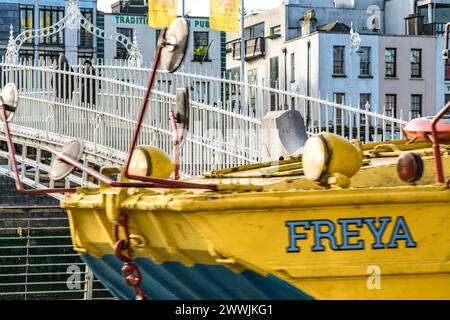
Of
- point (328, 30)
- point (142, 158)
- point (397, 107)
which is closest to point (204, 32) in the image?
point (328, 30)

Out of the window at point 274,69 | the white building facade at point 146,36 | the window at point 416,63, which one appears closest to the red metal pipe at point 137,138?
the white building facade at point 146,36

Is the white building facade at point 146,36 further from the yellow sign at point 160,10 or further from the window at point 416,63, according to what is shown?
the yellow sign at point 160,10

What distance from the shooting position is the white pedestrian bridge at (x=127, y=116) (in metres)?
17.6

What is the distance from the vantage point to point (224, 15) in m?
34.4

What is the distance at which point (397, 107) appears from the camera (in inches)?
2259

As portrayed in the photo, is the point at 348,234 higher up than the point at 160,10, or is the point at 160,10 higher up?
the point at 160,10

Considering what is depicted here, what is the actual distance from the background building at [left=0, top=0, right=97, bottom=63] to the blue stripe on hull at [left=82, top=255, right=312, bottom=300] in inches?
1863

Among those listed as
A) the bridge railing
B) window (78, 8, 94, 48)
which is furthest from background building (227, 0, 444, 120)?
the bridge railing

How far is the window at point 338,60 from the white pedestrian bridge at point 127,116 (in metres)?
31.3

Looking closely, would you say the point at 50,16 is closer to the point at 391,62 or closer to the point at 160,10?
the point at 391,62

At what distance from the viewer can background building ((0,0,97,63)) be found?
55125 mm


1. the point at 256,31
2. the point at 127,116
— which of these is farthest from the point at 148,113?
the point at 256,31

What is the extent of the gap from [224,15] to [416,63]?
24624mm

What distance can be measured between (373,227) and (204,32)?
50.5 meters
